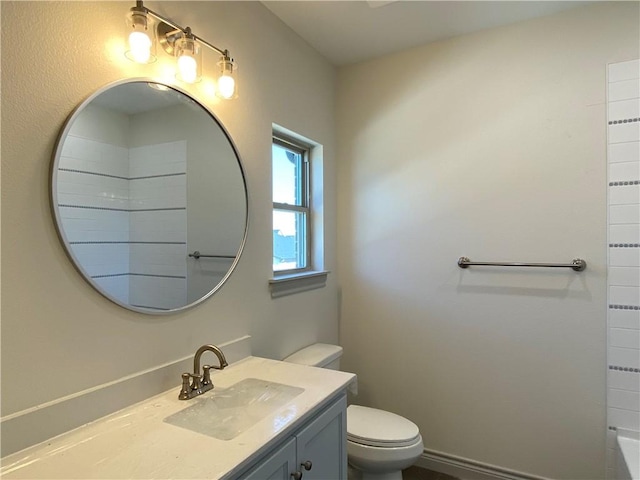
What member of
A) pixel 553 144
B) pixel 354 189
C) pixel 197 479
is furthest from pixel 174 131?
pixel 553 144

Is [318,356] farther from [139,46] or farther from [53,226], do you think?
[139,46]

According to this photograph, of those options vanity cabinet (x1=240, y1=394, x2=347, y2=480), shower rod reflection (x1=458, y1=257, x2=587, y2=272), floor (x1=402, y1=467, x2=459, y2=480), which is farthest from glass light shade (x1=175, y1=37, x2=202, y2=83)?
floor (x1=402, y1=467, x2=459, y2=480)

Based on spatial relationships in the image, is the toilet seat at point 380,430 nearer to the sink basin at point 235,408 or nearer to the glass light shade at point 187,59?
the sink basin at point 235,408

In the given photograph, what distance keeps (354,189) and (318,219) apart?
0.33m

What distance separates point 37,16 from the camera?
3.15ft

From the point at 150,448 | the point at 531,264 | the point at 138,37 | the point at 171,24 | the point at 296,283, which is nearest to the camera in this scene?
the point at 150,448

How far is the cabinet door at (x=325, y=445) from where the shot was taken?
3.83ft

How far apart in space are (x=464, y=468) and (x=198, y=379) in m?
1.68

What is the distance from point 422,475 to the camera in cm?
212

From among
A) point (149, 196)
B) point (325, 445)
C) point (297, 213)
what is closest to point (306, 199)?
point (297, 213)

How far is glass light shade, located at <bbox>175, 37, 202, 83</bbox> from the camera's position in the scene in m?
1.27

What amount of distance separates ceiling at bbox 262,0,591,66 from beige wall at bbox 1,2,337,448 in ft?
1.23

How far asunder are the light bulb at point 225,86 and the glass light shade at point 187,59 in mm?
136

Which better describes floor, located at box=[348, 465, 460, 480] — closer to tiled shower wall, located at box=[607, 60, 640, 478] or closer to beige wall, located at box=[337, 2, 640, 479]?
beige wall, located at box=[337, 2, 640, 479]
